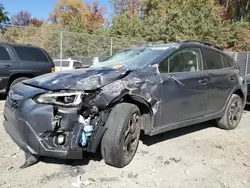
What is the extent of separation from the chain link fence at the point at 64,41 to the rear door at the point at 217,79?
9663 millimetres

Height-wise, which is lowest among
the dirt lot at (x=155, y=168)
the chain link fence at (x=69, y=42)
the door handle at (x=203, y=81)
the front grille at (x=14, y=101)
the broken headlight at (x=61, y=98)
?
the dirt lot at (x=155, y=168)

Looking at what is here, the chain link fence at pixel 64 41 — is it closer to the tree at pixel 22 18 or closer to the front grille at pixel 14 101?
the front grille at pixel 14 101

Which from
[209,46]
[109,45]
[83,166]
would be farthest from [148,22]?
[83,166]

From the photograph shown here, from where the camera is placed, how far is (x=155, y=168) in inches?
133

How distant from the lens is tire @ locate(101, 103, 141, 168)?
3.05m

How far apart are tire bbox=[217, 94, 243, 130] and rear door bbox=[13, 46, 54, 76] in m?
5.42

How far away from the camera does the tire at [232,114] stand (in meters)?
5.15

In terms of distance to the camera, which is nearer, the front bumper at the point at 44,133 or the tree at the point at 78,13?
the front bumper at the point at 44,133

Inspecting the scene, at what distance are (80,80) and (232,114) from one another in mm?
3623

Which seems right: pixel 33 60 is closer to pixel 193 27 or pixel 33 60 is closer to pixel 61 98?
pixel 61 98

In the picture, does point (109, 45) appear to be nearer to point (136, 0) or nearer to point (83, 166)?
point (83, 166)

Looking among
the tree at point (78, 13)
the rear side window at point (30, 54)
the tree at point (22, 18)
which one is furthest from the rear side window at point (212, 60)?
the tree at point (22, 18)

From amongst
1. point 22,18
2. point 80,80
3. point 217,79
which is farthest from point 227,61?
point 22,18

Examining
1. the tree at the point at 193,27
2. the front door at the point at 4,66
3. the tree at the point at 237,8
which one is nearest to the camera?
the front door at the point at 4,66
